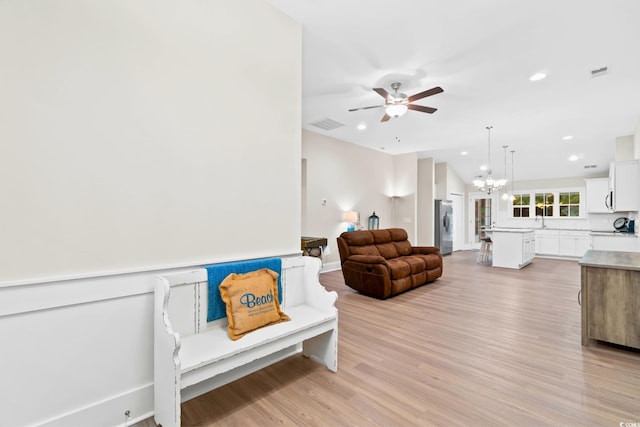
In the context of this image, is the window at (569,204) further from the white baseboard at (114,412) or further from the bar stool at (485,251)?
the white baseboard at (114,412)

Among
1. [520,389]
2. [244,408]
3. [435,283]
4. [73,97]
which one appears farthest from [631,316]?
[73,97]

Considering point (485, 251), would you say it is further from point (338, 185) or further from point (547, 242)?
point (338, 185)

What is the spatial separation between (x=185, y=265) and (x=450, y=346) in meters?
2.45

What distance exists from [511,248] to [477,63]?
5.08 meters

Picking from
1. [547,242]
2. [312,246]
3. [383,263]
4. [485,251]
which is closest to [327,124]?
[312,246]

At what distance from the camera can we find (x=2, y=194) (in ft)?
4.59

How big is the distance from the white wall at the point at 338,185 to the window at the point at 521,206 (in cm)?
422

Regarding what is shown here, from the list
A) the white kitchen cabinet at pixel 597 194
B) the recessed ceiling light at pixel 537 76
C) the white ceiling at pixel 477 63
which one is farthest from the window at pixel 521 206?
the recessed ceiling light at pixel 537 76

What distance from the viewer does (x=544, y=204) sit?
29.8ft

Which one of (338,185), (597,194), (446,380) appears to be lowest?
(446,380)

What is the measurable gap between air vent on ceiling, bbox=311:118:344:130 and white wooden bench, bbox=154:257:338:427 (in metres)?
3.51

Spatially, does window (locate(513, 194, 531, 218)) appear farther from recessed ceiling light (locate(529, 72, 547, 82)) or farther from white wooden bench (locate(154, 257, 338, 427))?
white wooden bench (locate(154, 257, 338, 427))

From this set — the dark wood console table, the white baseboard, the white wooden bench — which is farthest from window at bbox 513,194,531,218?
the white baseboard

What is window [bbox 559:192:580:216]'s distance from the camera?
855cm
